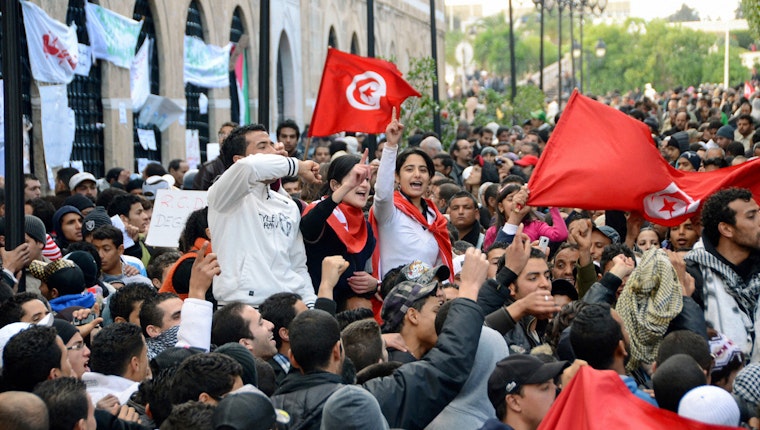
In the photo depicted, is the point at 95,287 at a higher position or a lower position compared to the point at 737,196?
lower

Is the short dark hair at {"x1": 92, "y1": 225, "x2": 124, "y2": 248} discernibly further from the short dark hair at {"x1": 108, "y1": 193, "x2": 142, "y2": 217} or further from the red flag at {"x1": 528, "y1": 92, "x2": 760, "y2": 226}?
the red flag at {"x1": 528, "y1": 92, "x2": 760, "y2": 226}

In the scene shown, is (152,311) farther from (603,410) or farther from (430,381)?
(603,410)

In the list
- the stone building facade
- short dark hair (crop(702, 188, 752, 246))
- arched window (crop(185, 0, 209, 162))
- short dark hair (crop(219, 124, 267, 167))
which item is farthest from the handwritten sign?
arched window (crop(185, 0, 209, 162))

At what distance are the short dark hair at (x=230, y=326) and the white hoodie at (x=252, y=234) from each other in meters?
0.69

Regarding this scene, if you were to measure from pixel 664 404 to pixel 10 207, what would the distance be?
4569mm

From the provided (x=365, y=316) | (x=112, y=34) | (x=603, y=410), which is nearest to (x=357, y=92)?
(x=365, y=316)

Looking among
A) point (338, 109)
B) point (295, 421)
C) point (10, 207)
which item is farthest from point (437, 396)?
point (338, 109)

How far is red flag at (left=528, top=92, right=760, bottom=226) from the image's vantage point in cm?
836

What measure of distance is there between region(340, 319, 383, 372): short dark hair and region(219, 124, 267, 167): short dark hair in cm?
199

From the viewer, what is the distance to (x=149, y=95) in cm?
2066

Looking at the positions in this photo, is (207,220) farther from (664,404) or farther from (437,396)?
(664,404)

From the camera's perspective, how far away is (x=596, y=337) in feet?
18.4

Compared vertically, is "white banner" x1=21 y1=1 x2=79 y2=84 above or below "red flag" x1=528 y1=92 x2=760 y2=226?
above

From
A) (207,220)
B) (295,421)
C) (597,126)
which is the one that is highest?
(597,126)
